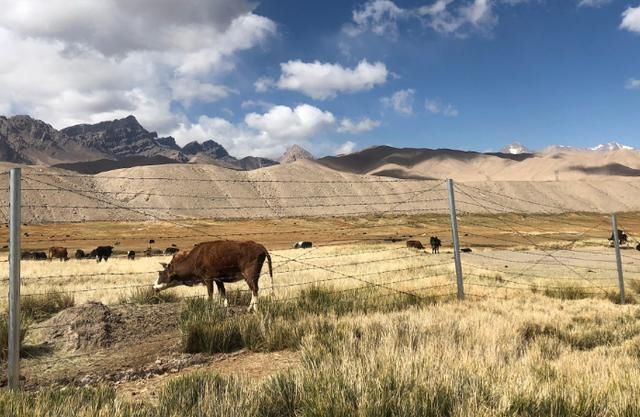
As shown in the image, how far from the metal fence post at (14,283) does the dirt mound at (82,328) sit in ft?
6.01

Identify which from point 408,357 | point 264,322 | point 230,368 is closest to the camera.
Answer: point 408,357

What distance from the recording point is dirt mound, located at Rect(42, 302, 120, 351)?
297 inches

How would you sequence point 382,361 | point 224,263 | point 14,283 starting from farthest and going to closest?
point 224,263, point 14,283, point 382,361

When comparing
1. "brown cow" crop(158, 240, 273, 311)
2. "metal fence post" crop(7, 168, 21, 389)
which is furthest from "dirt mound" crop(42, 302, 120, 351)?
"brown cow" crop(158, 240, 273, 311)

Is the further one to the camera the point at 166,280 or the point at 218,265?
the point at 166,280

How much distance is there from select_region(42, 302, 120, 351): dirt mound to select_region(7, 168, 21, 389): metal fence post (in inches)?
72.1

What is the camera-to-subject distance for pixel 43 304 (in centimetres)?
1077

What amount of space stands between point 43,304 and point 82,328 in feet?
12.4

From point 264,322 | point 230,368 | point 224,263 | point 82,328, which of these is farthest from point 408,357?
point 224,263

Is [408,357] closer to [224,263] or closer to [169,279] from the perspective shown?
[224,263]

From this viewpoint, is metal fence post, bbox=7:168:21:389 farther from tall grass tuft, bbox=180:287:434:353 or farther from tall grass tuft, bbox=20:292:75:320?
tall grass tuft, bbox=20:292:75:320

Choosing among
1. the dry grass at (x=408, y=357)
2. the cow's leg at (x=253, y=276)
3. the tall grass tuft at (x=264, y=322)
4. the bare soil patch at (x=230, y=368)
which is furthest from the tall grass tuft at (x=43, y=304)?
the bare soil patch at (x=230, y=368)

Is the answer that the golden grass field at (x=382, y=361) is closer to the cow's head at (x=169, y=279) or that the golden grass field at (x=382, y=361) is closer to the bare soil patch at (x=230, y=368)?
the bare soil patch at (x=230, y=368)

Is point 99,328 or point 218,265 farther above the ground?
point 218,265
